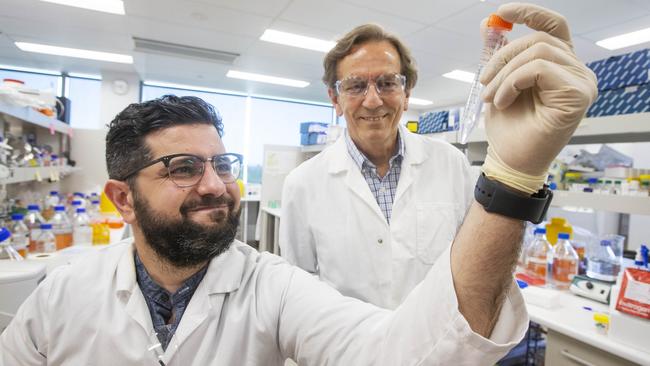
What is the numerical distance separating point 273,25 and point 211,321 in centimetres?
352

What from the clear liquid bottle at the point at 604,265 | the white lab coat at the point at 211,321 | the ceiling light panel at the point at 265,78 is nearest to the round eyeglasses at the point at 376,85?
the white lab coat at the point at 211,321

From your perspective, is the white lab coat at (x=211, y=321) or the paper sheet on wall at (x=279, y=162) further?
the paper sheet on wall at (x=279, y=162)

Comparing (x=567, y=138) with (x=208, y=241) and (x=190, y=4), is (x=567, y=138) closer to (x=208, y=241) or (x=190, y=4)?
(x=208, y=241)

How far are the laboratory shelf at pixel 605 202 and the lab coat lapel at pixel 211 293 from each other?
1.65m

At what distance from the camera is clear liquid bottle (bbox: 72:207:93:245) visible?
211 cm

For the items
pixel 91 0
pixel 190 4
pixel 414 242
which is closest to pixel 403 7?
pixel 190 4

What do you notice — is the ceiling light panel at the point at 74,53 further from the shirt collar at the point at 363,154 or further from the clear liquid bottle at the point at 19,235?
the shirt collar at the point at 363,154

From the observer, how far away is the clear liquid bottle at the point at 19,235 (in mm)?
1717

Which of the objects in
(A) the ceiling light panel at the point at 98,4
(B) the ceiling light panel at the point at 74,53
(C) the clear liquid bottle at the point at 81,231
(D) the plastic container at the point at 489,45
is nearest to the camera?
(D) the plastic container at the point at 489,45

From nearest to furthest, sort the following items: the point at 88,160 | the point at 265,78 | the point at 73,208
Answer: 1. the point at 73,208
2. the point at 88,160
3. the point at 265,78

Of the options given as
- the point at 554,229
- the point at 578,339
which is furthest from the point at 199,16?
the point at 578,339

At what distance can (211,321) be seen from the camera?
83 cm

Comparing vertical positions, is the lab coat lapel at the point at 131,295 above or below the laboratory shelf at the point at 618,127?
below

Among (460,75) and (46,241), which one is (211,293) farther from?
(460,75)
